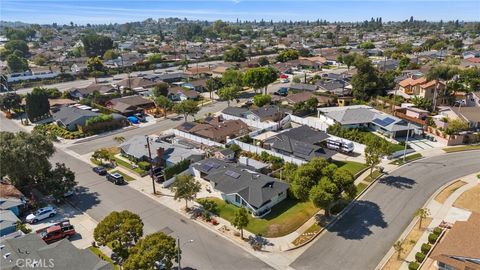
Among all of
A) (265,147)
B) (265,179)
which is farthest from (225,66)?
(265,179)

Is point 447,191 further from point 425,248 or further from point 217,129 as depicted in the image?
point 217,129

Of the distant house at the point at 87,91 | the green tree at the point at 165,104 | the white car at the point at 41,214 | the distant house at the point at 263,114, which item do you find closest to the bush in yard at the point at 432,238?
the white car at the point at 41,214

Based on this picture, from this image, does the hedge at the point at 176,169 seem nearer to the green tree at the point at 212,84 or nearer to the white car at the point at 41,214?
the white car at the point at 41,214

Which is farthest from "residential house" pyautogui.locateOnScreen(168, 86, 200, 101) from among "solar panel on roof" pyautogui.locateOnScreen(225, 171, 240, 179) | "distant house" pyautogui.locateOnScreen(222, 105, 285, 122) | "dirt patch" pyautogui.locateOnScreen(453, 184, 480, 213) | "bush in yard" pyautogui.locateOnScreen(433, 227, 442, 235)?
"bush in yard" pyautogui.locateOnScreen(433, 227, 442, 235)

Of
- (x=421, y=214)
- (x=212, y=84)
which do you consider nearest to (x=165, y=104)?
(x=212, y=84)

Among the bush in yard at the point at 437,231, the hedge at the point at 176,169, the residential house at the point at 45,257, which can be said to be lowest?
the bush in yard at the point at 437,231

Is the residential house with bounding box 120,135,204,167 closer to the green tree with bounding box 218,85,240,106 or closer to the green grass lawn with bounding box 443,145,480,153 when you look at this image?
the green tree with bounding box 218,85,240,106

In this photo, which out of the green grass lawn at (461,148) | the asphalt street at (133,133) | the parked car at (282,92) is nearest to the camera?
the green grass lawn at (461,148)
